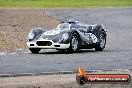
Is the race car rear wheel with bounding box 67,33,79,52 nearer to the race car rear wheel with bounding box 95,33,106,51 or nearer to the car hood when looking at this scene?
the car hood

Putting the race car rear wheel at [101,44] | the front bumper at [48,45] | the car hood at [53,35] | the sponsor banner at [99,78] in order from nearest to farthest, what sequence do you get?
the sponsor banner at [99,78] → the front bumper at [48,45] → the car hood at [53,35] → the race car rear wheel at [101,44]

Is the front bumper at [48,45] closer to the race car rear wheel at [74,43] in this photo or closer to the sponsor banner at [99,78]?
the race car rear wheel at [74,43]

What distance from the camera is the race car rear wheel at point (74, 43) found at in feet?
69.2

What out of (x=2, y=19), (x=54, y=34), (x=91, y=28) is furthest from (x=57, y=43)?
(x=2, y=19)

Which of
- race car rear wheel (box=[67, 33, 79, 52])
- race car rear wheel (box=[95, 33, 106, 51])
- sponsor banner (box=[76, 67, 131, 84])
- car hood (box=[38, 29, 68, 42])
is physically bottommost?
race car rear wheel (box=[95, 33, 106, 51])

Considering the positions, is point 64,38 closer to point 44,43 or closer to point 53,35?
point 53,35

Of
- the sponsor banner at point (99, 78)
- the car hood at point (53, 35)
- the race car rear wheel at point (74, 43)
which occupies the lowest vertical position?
the race car rear wheel at point (74, 43)

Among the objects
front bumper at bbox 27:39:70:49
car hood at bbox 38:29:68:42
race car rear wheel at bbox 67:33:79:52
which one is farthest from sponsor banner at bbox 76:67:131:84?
race car rear wheel at bbox 67:33:79:52

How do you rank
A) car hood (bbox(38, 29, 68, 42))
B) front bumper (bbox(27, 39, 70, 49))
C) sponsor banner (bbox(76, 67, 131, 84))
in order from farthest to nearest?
car hood (bbox(38, 29, 68, 42)), front bumper (bbox(27, 39, 70, 49)), sponsor banner (bbox(76, 67, 131, 84))

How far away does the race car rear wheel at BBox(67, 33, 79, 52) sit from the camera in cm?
2109

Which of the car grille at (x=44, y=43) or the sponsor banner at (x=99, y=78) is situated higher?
the sponsor banner at (x=99, y=78)

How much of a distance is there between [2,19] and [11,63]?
89.1 ft

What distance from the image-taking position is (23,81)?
11.9 m

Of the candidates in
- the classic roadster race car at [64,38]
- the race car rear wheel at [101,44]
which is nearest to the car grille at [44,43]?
the classic roadster race car at [64,38]
